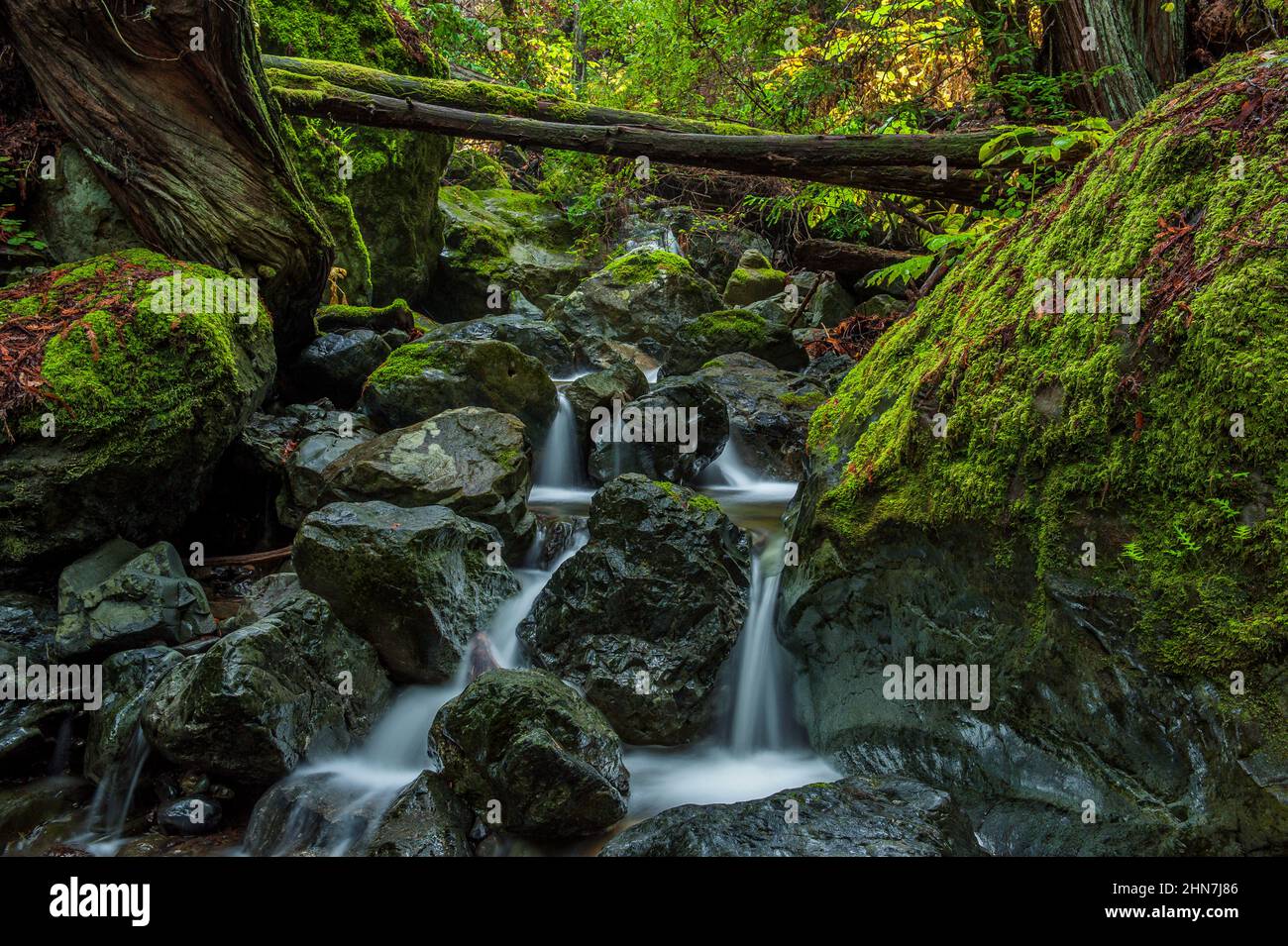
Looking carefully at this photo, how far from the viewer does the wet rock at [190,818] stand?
4.00 m

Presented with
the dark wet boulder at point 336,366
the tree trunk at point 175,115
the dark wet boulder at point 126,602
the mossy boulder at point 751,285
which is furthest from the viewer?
the mossy boulder at point 751,285

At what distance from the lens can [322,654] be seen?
15.7ft

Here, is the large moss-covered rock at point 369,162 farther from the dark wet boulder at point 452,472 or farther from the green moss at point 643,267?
the dark wet boulder at point 452,472

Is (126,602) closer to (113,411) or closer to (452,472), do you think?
(113,411)

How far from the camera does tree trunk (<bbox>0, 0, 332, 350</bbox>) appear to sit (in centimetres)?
549

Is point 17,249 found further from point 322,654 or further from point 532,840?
point 532,840

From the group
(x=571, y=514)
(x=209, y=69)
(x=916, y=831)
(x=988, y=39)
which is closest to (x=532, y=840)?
(x=916, y=831)

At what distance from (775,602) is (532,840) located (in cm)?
220

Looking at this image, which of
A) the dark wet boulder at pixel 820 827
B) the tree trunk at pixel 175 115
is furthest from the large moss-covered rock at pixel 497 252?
the dark wet boulder at pixel 820 827

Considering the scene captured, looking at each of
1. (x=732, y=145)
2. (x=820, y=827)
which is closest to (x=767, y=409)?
(x=732, y=145)

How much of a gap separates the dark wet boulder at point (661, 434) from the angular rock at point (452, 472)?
1195 mm

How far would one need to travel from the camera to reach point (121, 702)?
4441 millimetres

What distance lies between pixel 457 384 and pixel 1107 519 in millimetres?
6352

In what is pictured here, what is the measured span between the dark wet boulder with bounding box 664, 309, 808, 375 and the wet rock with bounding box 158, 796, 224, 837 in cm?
845
